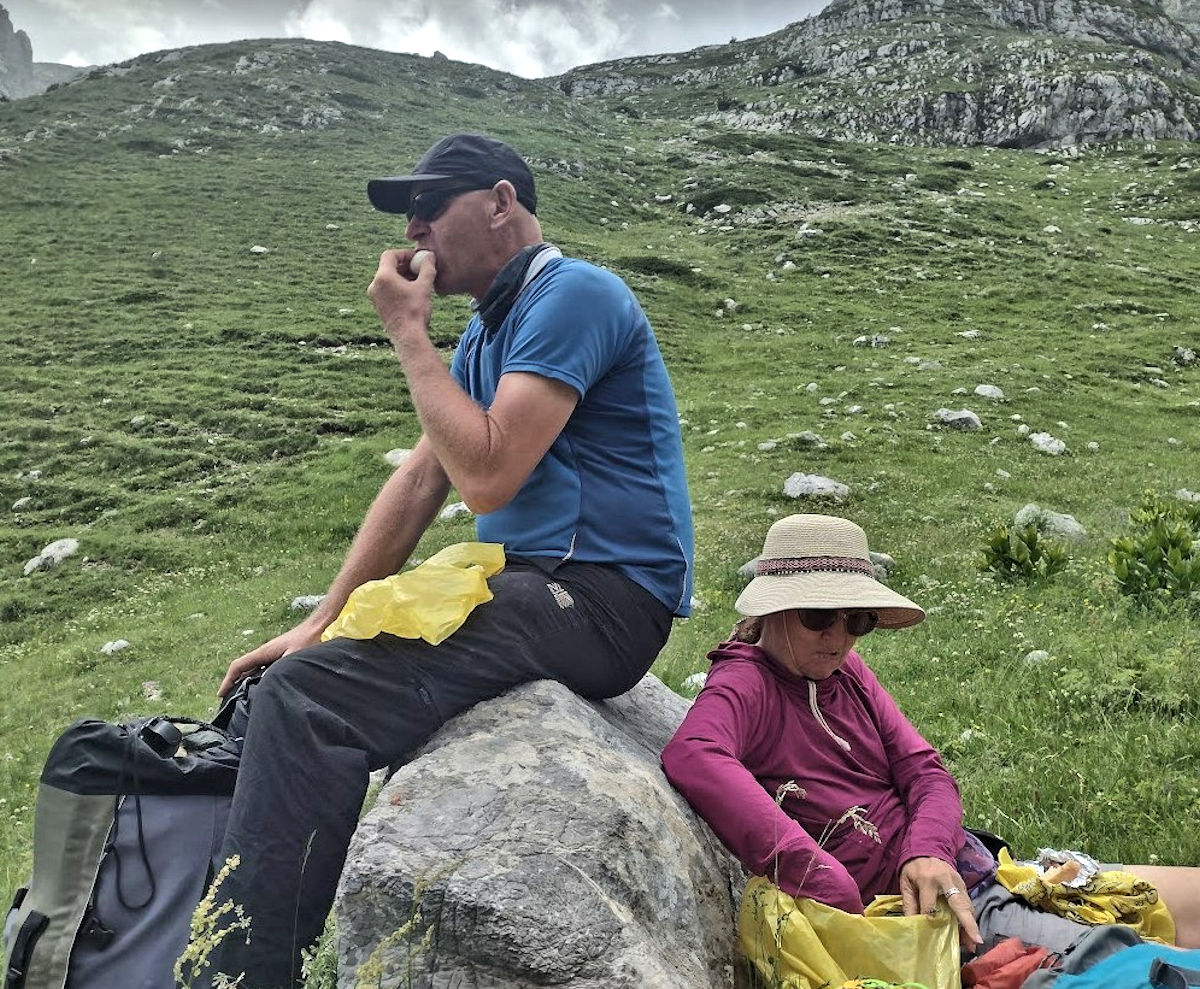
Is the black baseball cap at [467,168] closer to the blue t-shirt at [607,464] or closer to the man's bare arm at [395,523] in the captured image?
the blue t-shirt at [607,464]

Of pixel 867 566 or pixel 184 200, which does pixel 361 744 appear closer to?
pixel 867 566

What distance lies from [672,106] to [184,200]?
65.9 meters

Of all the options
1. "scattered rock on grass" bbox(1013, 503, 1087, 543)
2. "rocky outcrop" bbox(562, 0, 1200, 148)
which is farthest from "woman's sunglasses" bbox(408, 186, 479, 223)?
"rocky outcrop" bbox(562, 0, 1200, 148)

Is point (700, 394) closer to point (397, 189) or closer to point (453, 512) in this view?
point (453, 512)

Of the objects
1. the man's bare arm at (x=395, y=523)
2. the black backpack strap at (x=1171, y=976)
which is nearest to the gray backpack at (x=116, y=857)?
the man's bare arm at (x=395, y=523)

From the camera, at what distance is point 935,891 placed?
3.11 meters

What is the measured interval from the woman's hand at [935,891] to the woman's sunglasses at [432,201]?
3.19 m

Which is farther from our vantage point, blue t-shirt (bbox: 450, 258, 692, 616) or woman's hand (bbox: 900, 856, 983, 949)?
blue t-shirt (bbox: 450, 258, 692, 616)

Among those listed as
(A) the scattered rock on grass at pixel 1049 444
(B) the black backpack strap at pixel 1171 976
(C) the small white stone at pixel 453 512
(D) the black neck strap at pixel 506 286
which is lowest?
(A) the scattered rock on grass at pixel 1049 444

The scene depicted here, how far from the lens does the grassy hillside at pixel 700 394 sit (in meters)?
6.68

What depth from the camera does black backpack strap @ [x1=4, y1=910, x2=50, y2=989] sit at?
281 cm

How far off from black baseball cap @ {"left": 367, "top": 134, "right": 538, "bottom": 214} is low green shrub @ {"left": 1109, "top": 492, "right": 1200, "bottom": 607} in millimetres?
6481

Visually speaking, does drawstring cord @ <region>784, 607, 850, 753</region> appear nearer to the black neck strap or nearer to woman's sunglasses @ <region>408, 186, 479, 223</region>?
the black neck strap

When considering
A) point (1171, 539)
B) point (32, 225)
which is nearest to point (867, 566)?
point (1171, 539)
